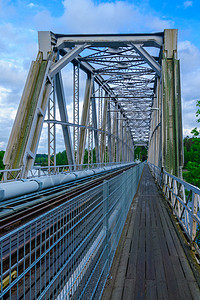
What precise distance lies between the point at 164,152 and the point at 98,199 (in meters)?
9.79

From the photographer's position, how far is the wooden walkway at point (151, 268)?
130 inches

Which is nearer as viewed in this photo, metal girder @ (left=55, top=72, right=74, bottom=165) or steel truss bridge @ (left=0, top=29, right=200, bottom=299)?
steel truss bridge @ (left=0, top=29, right=200, bottom=299)

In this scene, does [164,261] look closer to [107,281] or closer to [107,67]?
[107,281]

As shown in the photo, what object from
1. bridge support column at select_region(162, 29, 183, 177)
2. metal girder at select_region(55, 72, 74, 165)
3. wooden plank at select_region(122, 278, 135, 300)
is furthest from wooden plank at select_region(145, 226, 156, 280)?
metal girder at select_region(55, 72, 74, 165)

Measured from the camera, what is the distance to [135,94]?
39.6m

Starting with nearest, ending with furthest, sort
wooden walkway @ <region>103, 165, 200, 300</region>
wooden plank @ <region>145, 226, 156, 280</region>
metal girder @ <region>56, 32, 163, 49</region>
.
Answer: wooden walkway @ <region>103, 165, 200, 300</region> → wooden plank @ <region>145, 226, 156, 280</region> → metal girder @ <region>56, 32, 163, 49</region>

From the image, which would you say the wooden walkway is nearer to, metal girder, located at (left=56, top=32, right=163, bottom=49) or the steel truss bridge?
the steel truss bridge

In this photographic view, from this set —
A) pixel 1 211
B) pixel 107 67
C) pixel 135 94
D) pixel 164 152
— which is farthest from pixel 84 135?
pixel 135 94

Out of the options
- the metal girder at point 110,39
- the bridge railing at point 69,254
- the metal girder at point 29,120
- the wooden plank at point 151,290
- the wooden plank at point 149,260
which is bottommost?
the wooden plank at point 151,290

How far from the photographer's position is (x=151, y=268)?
403cm

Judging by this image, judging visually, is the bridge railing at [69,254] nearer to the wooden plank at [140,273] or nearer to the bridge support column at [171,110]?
the wooden plank at [140,273]

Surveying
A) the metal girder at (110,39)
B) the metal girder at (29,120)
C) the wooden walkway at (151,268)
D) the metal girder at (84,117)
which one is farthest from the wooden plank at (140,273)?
the metal girder at (84,117)

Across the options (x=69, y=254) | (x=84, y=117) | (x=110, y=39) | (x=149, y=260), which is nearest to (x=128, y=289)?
(x=149, y=260)

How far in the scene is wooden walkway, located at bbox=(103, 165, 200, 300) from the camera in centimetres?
331
